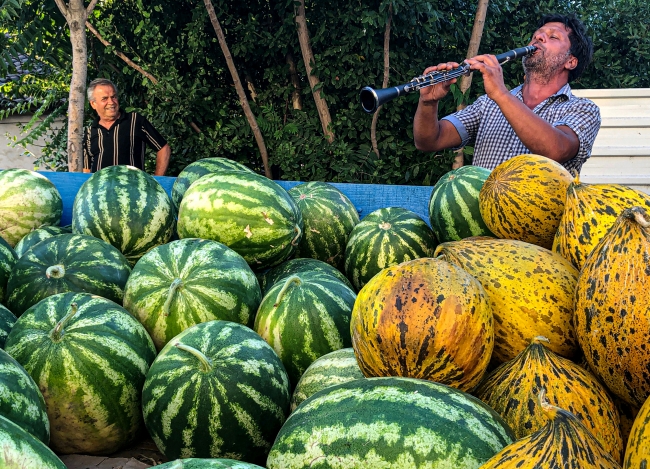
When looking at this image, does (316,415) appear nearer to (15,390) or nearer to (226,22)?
(15,390)

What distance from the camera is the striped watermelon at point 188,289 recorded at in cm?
210

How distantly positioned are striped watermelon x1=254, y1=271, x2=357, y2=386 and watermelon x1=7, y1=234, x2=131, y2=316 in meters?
0.64

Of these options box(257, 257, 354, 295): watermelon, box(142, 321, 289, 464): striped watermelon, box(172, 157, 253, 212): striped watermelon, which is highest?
box(172, 157, 253, 212): striped watermelon

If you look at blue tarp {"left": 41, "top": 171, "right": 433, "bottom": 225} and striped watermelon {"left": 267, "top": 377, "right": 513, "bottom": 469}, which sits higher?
blue tarp {"left": 41, "top": 171, "right": 433, "bottom": 225}

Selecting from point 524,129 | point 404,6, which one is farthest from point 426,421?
point 404,6

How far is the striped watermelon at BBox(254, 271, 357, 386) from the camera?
204cm

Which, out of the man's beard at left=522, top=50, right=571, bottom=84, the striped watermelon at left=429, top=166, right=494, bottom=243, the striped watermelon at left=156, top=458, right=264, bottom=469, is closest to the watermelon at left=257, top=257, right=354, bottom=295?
the striped watermelon at left=429, top=166, right=494, bottom=243

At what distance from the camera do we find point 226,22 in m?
7.63

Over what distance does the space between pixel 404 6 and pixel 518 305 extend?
5.94m

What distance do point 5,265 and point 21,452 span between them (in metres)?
1.63

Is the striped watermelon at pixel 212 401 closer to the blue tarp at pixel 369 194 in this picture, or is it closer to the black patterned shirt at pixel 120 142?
the blue tarp at pixel 369 194

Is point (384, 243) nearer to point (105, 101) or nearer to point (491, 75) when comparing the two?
point (491, 75)

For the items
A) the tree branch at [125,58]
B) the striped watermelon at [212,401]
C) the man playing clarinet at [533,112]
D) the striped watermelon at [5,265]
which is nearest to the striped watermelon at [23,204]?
the striped watermelon at [5,265]

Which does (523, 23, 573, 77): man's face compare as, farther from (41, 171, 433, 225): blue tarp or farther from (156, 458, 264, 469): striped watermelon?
(156, 458, 264, 469): striped watermelon
